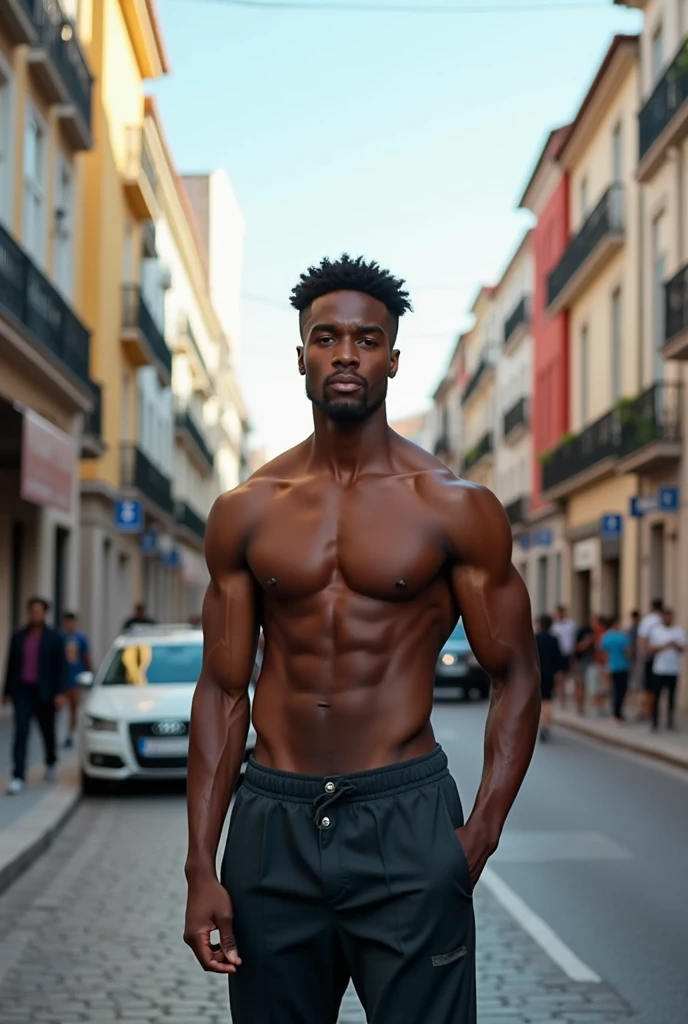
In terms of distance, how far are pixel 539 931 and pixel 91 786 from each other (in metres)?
7.57

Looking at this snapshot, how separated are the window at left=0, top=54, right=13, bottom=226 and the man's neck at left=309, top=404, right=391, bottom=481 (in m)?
19.6

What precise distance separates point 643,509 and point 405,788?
24136mm

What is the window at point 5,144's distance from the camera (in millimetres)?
21984

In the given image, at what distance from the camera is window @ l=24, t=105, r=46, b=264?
24.2 metres

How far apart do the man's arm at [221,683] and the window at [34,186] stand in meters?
21.6

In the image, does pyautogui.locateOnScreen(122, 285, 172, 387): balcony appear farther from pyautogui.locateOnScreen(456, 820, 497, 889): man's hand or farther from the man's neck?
pyautogui.locateOnScreen(456, 820, 497, 889): man's hand

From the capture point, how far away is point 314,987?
2.98 metres

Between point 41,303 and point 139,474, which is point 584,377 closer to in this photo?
point 139,474

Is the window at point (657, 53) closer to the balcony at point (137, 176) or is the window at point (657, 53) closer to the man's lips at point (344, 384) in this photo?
the balcony at point (137, 176)

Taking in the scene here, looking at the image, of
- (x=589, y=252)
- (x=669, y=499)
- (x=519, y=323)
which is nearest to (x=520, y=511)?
(x=519, y=323)

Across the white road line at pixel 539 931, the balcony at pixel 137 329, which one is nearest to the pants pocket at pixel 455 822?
the white road line at pixel 539 931

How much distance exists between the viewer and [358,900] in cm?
291

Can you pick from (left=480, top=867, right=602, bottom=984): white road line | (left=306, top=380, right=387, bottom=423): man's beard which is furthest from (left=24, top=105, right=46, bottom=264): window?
(left=306, top=380, right=387, bottom=423): man's beard

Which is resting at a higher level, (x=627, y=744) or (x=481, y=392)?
(x=481, y=392)
